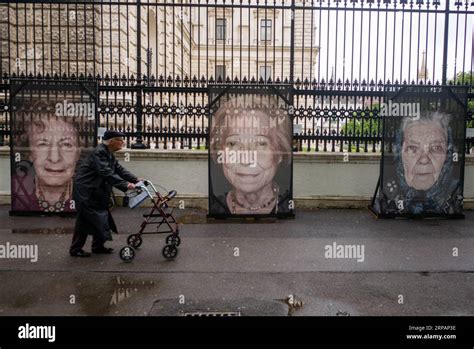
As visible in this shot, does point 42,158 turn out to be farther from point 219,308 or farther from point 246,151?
point 219,308

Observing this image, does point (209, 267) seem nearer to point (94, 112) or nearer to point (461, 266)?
point (461, 266)

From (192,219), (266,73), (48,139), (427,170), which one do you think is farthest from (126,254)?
(266,73)

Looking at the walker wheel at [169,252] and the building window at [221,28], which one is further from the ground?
the building window at [221,28]

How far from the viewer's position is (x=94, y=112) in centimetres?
903

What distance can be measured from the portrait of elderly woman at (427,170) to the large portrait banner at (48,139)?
20.3 ft

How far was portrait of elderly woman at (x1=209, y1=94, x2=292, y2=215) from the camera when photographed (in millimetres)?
8844

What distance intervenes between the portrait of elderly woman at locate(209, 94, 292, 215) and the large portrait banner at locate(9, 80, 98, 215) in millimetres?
2599

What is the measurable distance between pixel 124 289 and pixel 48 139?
5008mm

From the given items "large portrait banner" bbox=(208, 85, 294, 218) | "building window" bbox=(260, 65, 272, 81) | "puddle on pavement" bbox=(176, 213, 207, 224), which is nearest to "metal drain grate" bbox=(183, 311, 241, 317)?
"puddle on pavement" bbox=(176, 213, 207, 224)

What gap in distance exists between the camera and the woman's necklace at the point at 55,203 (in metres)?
8.98

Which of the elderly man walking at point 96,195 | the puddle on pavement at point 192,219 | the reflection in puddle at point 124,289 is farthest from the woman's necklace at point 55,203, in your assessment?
the reflection in puddle at point 124,289

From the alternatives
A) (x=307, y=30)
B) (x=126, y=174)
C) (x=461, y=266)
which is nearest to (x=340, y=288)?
(x=461, y=266)

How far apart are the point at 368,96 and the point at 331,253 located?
14.8 feet

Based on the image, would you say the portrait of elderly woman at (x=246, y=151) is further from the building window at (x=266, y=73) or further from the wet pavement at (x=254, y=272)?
the building window at (x=266, y=73)
